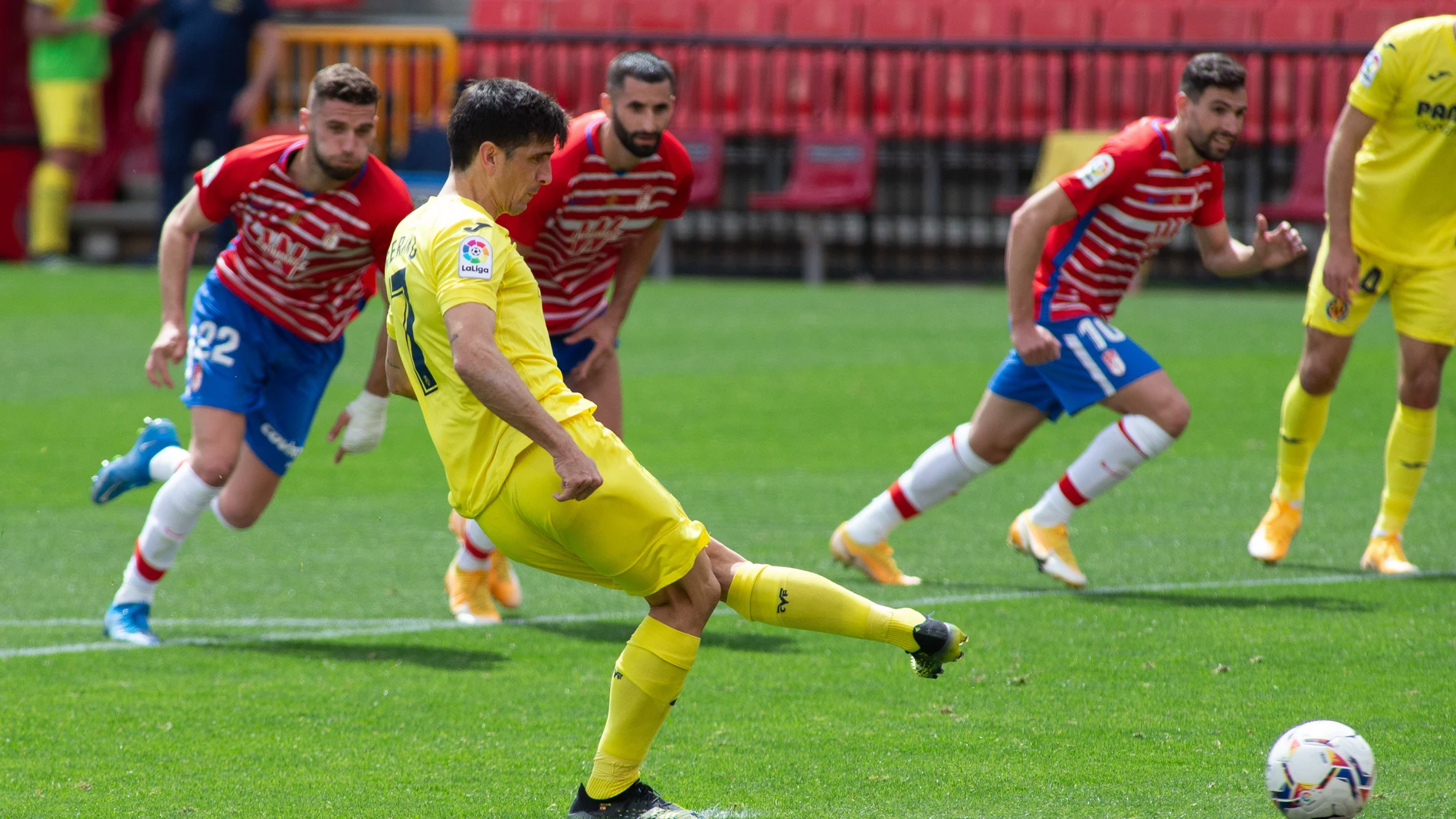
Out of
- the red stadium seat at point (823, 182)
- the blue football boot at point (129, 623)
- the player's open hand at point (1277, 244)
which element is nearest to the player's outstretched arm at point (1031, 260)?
the player's open hand at point (1277, 244)

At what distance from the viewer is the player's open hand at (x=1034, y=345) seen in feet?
→ 19.3

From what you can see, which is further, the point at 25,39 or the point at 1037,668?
the point at 25,39

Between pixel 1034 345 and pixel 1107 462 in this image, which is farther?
pixel 1107 462

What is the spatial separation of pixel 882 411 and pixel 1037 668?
16.6ft

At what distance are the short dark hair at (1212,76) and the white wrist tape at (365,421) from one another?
113 inches

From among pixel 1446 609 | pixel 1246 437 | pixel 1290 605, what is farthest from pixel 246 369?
pixel 1246 437

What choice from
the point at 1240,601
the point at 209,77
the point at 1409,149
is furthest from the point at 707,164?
the point at 1240,601

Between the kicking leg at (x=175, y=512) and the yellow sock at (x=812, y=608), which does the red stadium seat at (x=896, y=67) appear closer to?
the kicking leg at (x=175, y=512)

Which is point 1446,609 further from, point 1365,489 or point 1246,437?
point 1246,437

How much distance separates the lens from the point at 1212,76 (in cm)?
584

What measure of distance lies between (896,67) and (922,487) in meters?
11.3

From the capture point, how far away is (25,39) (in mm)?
18516

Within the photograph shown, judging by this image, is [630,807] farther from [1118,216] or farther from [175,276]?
[1118,216]

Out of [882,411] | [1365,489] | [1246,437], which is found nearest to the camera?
[1365,489]
